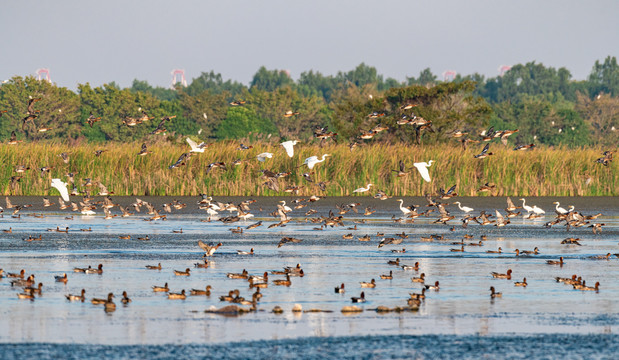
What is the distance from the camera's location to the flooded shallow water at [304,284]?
12.3 metres

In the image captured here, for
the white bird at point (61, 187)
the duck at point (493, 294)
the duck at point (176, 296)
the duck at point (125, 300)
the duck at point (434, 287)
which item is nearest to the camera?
the duck at point (125, 300)

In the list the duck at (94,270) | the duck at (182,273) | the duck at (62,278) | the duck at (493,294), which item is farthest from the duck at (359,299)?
the duck at (94,270)

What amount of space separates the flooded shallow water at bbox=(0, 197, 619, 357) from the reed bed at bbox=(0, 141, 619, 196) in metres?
13.0

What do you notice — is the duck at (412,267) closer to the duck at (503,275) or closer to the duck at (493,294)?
the duck at (503,275)

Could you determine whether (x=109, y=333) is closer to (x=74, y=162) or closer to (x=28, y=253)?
(x=28, y=253)

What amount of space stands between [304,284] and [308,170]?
88.2ft

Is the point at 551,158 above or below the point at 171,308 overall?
above

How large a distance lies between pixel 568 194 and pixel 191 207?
15.9 m

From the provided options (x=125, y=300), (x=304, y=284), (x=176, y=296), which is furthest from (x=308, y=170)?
(x=125, y=300)

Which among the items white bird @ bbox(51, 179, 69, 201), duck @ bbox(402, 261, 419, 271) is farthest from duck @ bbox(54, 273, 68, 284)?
white bird @ bbox(51, 179, 69, 201)

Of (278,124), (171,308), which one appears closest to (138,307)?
(171,308)

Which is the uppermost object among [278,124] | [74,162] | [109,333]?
[278,124]

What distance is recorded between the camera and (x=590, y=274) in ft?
59.2

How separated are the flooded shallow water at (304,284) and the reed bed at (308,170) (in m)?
13.0
